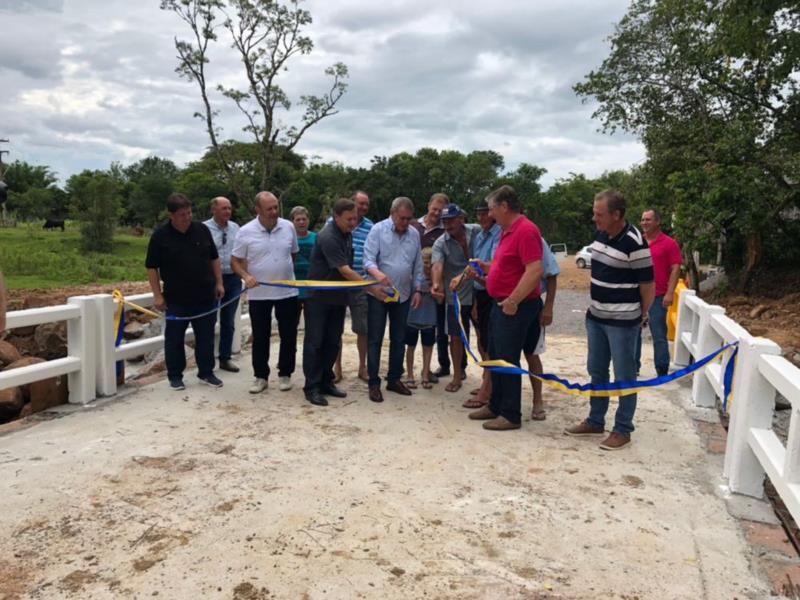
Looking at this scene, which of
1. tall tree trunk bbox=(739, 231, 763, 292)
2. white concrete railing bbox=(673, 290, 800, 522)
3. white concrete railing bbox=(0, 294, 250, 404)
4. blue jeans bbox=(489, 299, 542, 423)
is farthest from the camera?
tall tree trunk bbox=(739, 231, 763, 292)

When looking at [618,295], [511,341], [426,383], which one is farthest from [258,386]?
[618,295]

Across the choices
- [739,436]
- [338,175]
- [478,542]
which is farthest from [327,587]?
[338,175]

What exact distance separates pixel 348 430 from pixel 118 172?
72869mm

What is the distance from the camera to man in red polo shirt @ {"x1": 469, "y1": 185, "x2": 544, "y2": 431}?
450 cm

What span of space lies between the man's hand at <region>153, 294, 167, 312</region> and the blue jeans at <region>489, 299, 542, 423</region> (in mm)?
2968

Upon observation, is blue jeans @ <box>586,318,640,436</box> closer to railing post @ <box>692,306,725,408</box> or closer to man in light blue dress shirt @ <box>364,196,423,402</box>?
railing post @ <box>692,306,725,408</box>

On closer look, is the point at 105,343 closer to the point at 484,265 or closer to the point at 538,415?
the point at 484,265

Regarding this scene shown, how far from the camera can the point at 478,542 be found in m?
3.18

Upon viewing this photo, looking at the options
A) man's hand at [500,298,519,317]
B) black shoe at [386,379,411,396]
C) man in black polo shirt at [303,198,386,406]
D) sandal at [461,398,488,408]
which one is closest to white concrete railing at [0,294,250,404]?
man in black polo shirt at [303,198,386,406]

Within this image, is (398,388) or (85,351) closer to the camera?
(85,351)

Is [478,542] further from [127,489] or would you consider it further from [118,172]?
[118,172]

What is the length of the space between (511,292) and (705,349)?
206 cm

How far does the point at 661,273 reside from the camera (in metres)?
6.40

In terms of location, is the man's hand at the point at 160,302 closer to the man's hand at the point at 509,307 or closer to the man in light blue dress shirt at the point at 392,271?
the man in light blue dress shirt at the point at 392,271
